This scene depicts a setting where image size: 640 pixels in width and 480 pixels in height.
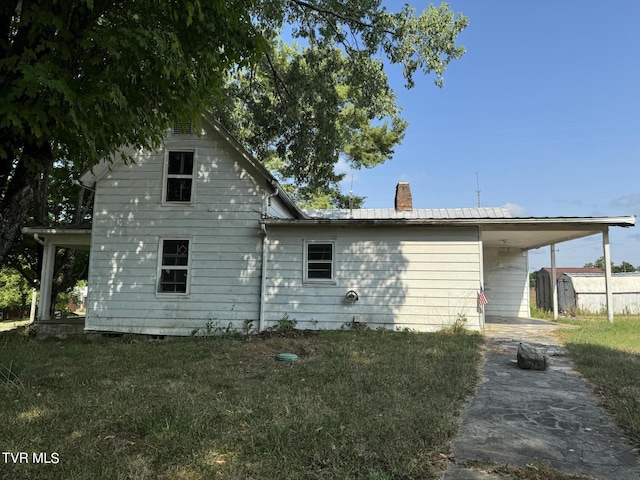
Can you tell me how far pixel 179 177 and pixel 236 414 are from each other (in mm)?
8453

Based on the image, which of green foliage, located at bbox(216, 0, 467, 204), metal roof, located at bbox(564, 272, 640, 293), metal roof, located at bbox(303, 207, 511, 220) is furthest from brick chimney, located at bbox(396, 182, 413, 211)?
metal roof, located at bbox(564, 272, 640, 293)

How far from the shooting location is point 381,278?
10.8 m

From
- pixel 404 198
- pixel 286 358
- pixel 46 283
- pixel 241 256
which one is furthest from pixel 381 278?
pixel 46 283

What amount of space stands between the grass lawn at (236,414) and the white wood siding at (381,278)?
3.34 meters

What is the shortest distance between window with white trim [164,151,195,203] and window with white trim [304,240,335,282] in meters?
3.50

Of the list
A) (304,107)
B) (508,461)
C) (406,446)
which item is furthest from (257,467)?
(304,107)

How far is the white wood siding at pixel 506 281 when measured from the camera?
15.3 meters

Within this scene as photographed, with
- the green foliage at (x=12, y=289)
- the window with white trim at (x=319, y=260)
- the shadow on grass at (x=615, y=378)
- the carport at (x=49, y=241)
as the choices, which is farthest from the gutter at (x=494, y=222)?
the green foliage at (x=12, y=289)

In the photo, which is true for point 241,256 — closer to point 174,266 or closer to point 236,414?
point 174,266

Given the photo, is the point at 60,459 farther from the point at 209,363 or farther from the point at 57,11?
the point at 57,11

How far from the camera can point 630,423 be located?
12.4 ft

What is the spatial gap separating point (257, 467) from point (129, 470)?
0.90 metres

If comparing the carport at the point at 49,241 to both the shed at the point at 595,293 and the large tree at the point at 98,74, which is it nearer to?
the large tree at the point at 98,74

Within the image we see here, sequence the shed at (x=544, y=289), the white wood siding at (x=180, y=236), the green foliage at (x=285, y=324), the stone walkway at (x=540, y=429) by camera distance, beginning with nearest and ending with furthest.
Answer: the stone walkway at (x=540, y=429), the green foliage at (x=285, y=324), the white wood siding at (x=180, y=236), the shed at (x=544, y=289)
